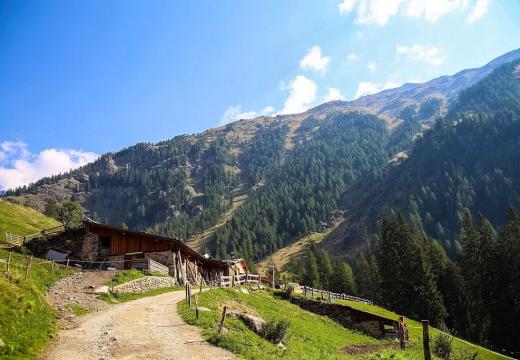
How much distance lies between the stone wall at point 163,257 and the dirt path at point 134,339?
847 inches

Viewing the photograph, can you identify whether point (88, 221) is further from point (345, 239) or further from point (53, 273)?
point (345, 239)

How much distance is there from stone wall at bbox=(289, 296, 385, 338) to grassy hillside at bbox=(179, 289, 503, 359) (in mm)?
1482

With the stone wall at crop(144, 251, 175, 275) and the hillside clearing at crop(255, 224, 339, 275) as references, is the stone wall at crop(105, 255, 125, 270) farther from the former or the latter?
the hillside clearing at crop(255, 224, 339, 275)

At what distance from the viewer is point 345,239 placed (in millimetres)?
188250

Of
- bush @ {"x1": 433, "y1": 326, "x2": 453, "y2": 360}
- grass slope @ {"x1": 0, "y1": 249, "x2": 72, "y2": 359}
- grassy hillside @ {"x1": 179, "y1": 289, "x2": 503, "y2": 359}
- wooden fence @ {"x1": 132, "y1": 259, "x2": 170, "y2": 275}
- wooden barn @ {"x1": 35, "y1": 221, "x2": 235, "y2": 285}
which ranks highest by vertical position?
wooden barn @ {"x1": 35, "y1": 221, "x2": 235, "y2": 285}

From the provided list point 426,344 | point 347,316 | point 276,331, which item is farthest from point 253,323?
point 347,316

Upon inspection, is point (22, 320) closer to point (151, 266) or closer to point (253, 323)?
point (253, 323)

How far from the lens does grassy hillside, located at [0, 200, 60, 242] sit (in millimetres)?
52125

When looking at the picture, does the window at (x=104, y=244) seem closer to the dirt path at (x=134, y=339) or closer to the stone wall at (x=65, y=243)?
the stone wall at (x=65, y=243)

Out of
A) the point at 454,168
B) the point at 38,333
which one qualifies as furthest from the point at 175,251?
the point at 454,168

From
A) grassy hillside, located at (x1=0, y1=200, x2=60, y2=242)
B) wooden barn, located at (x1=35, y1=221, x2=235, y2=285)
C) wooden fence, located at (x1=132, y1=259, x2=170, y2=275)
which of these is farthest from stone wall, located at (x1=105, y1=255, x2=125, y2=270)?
grassy hillside, located at (x1=0, y1=200, x2=60, y2=242)

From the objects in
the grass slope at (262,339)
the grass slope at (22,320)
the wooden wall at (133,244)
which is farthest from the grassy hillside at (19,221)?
the grass slope at (262,339)

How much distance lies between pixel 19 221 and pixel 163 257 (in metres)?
26.3

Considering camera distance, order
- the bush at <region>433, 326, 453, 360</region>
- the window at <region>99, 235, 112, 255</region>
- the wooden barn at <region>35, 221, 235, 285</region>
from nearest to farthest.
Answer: the bush at <region>433, 326, 453, 360</region> → the wooden barn at <region>35, 221, 235, 285</region> → the window at <region>99, 235, 112, 255</region>
